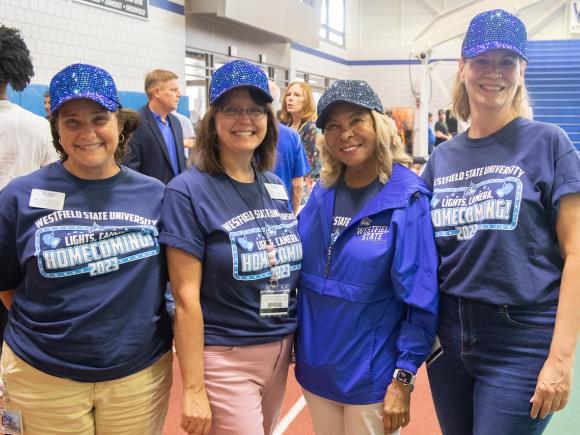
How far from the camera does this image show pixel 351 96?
185 centimetres

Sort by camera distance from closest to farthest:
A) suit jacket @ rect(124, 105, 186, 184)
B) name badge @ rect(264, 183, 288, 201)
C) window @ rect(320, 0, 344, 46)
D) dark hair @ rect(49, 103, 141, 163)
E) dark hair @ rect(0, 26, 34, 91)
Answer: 1. dark hair @ rect(49, 103, 141, 163)
2. name badge @ rect(264, 183, 288, 201)
3. dark hair @ rect(0, 26, 34, 91)
4. suit jacket @ rect(124, 105, 186, 184)
5. window @ rect(320, 0, 344, 46)

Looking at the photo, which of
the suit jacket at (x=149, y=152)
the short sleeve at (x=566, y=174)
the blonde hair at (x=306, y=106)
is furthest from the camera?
the blonde hair at (x=306, y=106)

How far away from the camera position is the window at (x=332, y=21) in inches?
701

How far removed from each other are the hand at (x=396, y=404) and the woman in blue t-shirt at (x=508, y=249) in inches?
8.3

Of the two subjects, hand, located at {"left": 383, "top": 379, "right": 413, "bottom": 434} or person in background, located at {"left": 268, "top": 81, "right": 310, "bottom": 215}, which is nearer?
hand, located at {"left": 383, "top": 379, "right": 413, "bottom": 434}

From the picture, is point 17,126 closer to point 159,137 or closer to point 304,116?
point 159,137

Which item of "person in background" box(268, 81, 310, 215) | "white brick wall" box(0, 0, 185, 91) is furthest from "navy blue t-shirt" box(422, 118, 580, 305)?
"white brick wall" box(0, 0, 185, 91)

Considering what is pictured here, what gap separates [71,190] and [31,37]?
5435 millimetres

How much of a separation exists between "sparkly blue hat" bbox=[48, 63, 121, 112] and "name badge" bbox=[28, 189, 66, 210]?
10.6 inches

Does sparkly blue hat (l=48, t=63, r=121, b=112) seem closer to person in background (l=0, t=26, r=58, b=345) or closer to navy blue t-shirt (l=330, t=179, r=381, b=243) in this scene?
navy blue t-shirt (l=330, t=179, r=381, b=243)

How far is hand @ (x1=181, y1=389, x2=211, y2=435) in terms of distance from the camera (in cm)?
172

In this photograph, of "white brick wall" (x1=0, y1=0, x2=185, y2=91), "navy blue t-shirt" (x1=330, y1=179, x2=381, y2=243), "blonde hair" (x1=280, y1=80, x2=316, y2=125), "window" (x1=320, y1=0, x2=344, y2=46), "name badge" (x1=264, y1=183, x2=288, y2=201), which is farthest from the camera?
"window" (x1=320, y1=0, x2=344, y2=46)

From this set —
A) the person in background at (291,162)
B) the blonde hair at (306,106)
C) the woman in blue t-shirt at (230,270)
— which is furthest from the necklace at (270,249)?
the blonde hair at (306,106)

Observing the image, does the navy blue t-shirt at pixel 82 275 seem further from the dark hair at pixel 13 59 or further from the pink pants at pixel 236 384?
the dark hair at pixel 13 59
